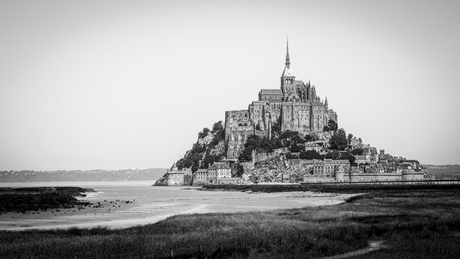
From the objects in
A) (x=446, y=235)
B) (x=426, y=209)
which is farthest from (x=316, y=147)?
(x=446, y=235)

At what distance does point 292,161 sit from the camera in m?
138

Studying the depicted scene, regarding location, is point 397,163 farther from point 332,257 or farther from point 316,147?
point 332,257

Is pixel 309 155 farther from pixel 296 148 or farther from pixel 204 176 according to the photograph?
pixel 204 176

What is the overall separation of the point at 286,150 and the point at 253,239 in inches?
4730

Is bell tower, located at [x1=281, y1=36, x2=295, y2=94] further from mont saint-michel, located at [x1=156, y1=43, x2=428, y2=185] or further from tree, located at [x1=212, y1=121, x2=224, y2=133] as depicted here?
tree, located at [x1=212, y1=121, x2=224, y2=133]

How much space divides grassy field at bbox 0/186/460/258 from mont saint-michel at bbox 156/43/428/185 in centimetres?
9996

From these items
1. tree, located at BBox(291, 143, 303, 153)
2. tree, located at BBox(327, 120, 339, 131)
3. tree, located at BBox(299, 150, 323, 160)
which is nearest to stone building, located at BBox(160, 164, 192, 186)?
tree, located at BBox(291, 143, 303, 153)

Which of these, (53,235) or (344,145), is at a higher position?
(344,145)

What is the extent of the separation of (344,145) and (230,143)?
31557 mm

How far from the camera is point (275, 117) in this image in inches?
6156

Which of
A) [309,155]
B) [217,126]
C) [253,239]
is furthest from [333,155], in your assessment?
[253,239]

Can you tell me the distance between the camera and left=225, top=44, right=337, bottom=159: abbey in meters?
153

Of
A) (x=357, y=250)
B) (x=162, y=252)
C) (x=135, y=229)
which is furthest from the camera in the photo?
(x=135, y=229)

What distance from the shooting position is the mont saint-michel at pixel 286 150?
13425 centimetres
